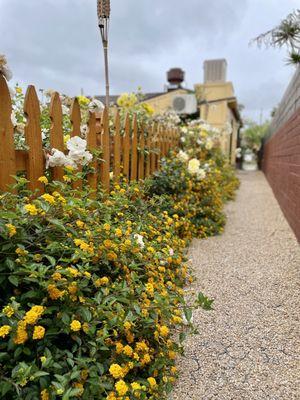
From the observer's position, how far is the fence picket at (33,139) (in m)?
2.01

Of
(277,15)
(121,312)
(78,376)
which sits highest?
(277,15)

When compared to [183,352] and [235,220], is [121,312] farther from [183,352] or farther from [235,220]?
[235,220]

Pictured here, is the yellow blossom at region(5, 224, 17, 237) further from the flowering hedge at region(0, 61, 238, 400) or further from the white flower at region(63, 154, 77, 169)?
the white flower at region(63, 154, 77, 169)

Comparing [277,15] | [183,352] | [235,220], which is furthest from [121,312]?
[277,15]

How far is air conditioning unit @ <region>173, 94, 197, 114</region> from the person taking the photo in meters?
11.6

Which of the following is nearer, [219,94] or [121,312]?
[121,312]

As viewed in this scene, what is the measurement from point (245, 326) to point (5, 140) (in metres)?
1.89

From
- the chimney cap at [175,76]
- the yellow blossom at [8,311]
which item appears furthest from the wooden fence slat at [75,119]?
the chimney cap at [175,76]

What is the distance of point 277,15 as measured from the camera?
557 cm

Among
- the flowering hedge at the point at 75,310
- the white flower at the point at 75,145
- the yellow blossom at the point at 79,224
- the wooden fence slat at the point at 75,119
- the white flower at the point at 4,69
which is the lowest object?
the flowering hedge at the point at 75,310

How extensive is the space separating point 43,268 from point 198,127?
18.7 ft

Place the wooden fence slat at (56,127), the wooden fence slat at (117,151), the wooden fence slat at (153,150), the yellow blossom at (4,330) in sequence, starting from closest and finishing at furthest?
1. the yellow blossom at (4,330)
2. the wooden fence slat at (56,127)
3. the wooden fence slat at (117,151)
4. the wooden fence slat at (153,150)

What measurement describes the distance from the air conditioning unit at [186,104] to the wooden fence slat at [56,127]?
9.79 metres

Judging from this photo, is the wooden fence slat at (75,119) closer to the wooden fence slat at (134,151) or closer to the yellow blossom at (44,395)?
the wooden fence slat at (134,151)
